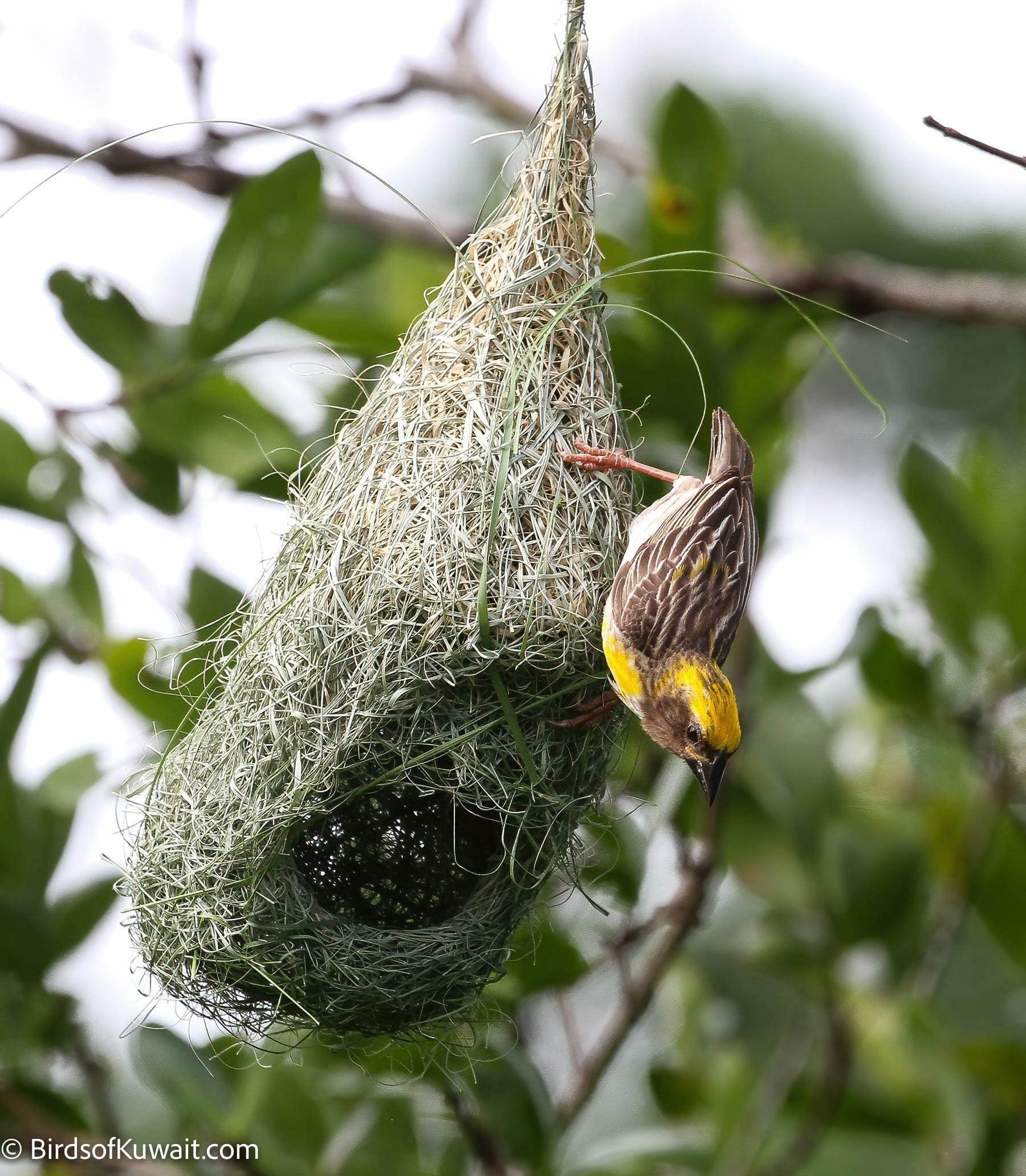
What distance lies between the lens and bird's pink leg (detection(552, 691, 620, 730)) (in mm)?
1912

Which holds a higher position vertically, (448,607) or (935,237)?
(448,607)

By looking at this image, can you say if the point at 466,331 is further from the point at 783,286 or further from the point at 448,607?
the point at 783,286

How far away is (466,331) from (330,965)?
3.56 ft

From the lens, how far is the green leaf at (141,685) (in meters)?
2.51

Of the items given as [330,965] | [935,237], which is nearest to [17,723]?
[330,965]

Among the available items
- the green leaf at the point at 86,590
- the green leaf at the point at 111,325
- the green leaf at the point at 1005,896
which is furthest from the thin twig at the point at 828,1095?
the green leaf at the point at 111,325

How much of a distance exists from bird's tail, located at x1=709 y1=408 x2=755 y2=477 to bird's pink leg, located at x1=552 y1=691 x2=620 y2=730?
0.44m

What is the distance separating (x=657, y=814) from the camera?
2588mm

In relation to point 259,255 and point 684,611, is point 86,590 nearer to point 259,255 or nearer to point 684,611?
point 259,255

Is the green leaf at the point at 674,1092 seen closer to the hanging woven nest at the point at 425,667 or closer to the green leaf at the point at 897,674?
the green leaf at the point at 897,674

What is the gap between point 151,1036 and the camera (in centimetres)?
227

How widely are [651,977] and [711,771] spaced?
1.01 m

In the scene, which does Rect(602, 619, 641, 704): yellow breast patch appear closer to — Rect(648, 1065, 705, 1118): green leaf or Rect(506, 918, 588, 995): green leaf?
Rect(506, 918, 588, 995): green leaf

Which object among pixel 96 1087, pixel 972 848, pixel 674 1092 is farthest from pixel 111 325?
pixel 972 848
